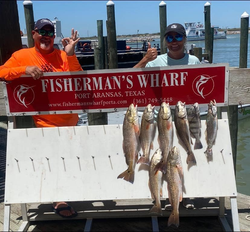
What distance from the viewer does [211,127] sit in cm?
285

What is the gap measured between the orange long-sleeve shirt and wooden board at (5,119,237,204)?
0.27 meters

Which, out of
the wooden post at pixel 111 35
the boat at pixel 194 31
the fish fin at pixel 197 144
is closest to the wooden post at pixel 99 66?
the wooden post at pixel 111 35

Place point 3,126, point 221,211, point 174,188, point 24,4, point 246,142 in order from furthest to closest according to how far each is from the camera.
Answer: point 246,142 → point 3,126 → point 24,4 → point 221,211 → point 174,188

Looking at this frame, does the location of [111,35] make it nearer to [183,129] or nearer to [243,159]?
[243,159]

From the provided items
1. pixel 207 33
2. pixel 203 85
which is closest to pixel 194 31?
pixel 207 33

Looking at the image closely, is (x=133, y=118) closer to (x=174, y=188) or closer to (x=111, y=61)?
(x=174, y=188)

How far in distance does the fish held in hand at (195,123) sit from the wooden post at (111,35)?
6.35m

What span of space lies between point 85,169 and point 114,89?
2.77 feet

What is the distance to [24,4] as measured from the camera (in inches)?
306

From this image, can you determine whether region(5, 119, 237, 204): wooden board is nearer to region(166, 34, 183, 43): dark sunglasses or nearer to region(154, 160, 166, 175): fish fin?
region(154, 160, 166, 175): fish fin

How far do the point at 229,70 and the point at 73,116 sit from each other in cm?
171

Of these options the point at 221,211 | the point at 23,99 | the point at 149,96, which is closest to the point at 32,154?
the point at 23,99

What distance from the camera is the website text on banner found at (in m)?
3.00

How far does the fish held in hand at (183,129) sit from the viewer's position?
9.04ft
